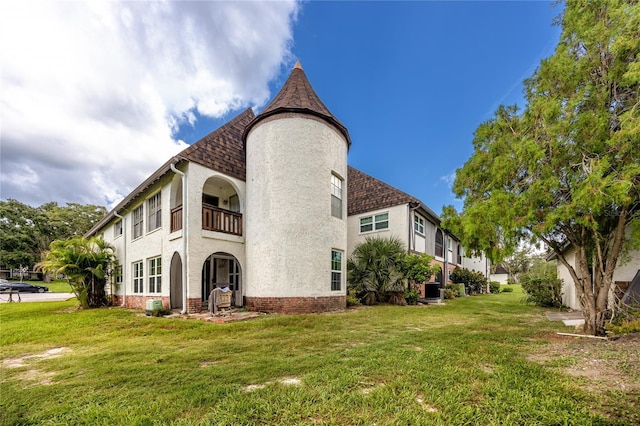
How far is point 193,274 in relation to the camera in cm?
1041

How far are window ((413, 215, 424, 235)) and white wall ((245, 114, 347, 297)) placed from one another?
757cm

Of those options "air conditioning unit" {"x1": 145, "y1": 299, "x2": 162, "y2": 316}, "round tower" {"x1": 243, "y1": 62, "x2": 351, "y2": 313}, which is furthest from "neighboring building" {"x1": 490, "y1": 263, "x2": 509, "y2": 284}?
"air conditioning unit" {"x1": 145, "y1": 299, "x2": 162, "y2": 316}

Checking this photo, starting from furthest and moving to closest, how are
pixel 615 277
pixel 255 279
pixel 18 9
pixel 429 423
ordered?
1. pixel 255 279
2. pixel 615 277
3. pixel 18 9
4. pixel 429 423

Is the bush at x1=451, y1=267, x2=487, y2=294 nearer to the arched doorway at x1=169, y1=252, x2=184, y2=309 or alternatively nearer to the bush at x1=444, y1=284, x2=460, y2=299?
the bush at x1=444, y1=284, x2=460, y2=299

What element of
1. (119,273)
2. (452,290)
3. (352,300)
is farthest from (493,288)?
(119,273)

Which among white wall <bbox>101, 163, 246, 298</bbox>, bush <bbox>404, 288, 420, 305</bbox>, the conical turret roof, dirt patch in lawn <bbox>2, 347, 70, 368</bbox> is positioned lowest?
bush <bbox>404, 288, 420, 305</bbox>

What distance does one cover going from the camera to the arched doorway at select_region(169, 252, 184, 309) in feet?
39.3

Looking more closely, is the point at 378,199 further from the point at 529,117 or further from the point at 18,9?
the point at 18,9

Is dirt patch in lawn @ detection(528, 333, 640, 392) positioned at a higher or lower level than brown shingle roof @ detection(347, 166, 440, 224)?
lower

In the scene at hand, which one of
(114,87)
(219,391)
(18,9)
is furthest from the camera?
(114,87)

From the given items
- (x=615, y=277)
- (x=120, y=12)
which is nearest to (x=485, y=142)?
(x=615, y=277)

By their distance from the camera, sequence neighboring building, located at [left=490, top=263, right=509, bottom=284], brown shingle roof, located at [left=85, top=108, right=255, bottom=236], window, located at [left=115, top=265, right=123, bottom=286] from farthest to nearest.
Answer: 1. neighboring building, located at [left=490, top=263, right=509, bottom=284]
2. window, located at [left=115, top=265, right=123, bottom=286]
3. brown shingle roof, located at [left=85, top=108, right=255, bottom=236]

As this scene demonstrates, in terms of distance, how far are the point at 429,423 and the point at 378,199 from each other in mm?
15498

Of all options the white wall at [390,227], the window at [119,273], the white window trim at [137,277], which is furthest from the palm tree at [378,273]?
the window at [119,273]
